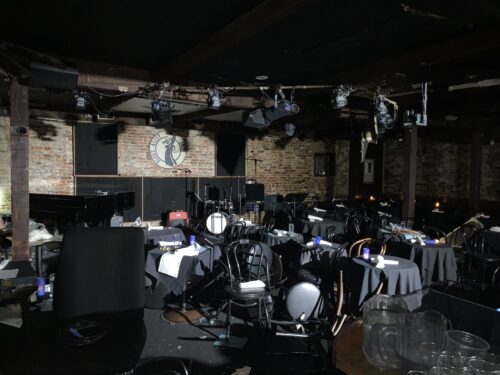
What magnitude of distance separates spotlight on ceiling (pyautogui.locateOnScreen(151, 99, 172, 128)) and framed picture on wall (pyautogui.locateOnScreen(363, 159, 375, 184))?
7929mm

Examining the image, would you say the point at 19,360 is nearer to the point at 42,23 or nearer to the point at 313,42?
the point at 42,23

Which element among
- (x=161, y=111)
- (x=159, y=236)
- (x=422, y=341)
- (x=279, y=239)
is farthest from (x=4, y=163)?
(x=422, y=341)

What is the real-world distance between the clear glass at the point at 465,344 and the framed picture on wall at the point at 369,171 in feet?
38.7

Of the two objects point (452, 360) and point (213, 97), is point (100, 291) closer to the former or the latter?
point (452, 360)

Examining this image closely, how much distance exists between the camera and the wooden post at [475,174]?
368 inches

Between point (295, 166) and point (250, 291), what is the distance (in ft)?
27.0

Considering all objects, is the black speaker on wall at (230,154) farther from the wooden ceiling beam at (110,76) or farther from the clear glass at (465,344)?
the clear glass at (465,344)

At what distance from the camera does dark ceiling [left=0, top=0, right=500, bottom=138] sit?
3.16 meters

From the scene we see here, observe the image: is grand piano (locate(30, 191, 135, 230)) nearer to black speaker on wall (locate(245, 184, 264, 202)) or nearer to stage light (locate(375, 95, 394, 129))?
black speaker on wall (locate(245, 184, 264, 202))

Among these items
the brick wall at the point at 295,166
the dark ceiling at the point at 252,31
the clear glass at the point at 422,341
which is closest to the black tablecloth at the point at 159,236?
the dark ceiling at the point at 252,31

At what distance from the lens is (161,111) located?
6.17 m

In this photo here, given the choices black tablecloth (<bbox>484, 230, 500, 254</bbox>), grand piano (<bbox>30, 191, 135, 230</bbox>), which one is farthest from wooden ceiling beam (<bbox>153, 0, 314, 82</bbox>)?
black tablecloth (<bbox>484, 230, 500, 254</bbox>)

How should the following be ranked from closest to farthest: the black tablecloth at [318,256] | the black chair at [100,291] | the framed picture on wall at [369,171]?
the black chair at [100,291], the black tablecloth at [318,256], the framed picture on wall at [369,171]

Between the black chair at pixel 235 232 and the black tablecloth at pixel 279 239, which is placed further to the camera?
the black chair at pixel 235 232
